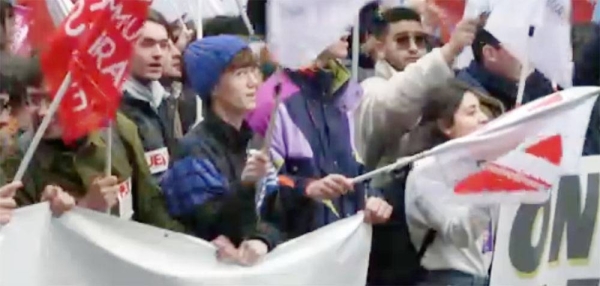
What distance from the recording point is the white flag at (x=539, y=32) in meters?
6.22

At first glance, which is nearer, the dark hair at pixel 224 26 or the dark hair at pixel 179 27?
the dark hair at pixel 224 26

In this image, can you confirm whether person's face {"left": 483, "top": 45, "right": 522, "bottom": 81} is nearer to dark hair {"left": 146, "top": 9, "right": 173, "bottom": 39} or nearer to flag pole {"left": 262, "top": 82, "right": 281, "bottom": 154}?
dark hair {"left": 146, "top": 9, "right": 173, "bottom": 39}

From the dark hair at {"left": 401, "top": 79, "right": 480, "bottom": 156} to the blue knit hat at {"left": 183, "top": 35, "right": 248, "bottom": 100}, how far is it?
2.77 feet

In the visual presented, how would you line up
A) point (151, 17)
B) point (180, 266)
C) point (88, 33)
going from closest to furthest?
1. point (88, 33)
2. point (180, 266)
3. point (151, 17)

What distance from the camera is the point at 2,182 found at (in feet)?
16.6

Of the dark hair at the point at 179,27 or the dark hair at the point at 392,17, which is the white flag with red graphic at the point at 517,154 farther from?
the dark hair at the point at 179,27

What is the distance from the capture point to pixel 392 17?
691 centimetres

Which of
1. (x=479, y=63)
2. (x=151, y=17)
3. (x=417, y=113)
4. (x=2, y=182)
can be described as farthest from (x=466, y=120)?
(x=2, y=182)

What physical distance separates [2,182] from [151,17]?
5.02 ft

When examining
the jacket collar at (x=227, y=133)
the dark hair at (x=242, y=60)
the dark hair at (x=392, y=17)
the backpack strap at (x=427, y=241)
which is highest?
the dark hair at (x=242, y=60)

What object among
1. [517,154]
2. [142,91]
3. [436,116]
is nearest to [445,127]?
[436,116]

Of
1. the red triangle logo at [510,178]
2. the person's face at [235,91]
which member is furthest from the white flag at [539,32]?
the person's face at [235,91]

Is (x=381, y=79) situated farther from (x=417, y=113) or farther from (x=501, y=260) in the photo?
(x=501, y=260)

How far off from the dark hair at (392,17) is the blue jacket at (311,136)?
1.08 metres
